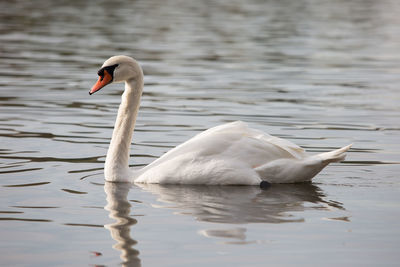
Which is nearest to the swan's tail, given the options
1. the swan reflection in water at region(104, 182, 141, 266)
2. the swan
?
the swan

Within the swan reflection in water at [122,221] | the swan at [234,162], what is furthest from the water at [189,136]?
the swan at [234,162]

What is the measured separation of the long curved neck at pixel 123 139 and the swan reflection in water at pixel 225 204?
154mm

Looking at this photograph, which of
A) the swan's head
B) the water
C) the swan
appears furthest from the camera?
the swan's head

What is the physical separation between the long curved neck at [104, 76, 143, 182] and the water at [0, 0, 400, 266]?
8.8 inches

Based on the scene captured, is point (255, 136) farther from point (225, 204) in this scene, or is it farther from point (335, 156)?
point (225, 204)

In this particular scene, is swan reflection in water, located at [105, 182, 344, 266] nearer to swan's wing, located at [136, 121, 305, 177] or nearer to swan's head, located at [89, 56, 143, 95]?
swan's wing, located at [136, 121, 305, 177]

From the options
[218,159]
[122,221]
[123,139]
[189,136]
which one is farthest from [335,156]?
[189,136]

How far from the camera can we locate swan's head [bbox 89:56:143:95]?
10.4m

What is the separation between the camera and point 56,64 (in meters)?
23.9

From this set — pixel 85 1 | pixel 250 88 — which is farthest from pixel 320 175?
pixel 85 1

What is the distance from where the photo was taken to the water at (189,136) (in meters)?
7.40

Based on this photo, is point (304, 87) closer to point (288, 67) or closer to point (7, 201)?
point (288, 67)

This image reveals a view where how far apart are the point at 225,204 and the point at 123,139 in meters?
1.92

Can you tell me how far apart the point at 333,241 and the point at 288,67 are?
17.0 m
